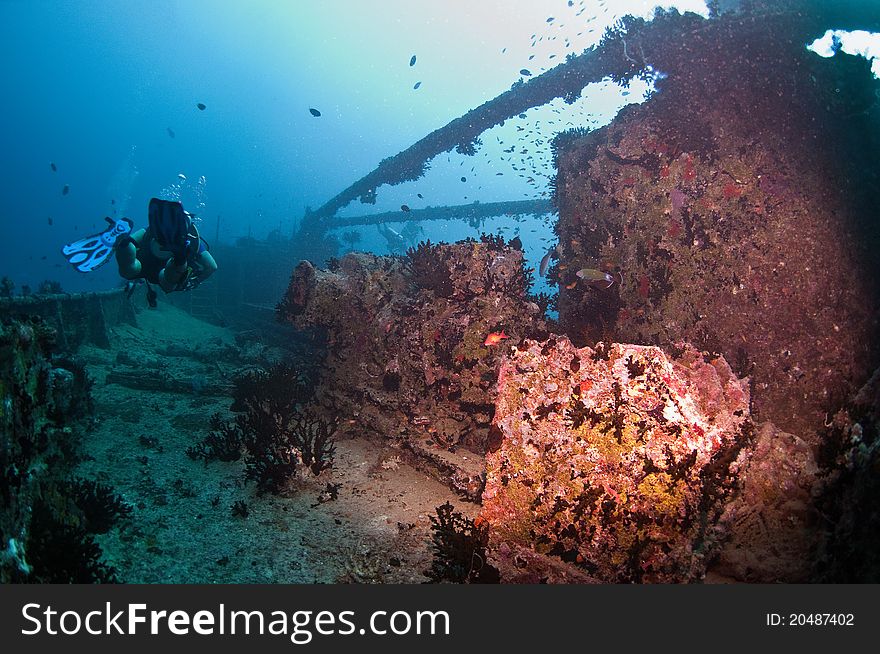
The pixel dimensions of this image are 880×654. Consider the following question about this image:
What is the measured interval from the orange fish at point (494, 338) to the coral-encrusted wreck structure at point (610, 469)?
6.13ft

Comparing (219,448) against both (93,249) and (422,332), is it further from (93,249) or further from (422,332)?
(93,249)

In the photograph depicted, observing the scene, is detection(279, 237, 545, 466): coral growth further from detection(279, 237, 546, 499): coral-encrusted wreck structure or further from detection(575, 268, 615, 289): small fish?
detection(575, 268, 615, 289): small fish

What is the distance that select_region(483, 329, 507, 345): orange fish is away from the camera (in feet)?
21.1

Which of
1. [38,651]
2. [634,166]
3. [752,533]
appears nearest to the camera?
[38,651]

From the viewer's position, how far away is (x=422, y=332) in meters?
7.07

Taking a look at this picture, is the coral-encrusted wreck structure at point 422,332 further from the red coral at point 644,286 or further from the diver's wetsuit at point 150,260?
the diver's wetsuit at point 150,260

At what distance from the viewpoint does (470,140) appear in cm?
1489

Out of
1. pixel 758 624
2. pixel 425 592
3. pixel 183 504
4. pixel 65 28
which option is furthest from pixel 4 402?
pixel 65 28

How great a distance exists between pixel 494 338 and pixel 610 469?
290 cm

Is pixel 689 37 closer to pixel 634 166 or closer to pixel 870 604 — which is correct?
pixel 634 166

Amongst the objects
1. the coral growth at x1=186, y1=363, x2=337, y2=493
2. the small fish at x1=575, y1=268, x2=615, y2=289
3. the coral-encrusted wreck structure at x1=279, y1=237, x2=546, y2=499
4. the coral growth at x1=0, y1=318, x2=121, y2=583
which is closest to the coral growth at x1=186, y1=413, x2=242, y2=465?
the coral growth at x1=186, y1=363, x2=337, y2=493

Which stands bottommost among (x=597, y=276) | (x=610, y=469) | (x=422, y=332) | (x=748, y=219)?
(x=610, y=469)

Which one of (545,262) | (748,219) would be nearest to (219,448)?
(545,262)

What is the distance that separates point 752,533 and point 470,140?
46.7 feet
